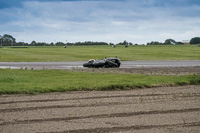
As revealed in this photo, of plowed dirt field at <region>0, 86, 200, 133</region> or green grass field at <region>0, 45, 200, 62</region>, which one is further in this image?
green grass field at <region>0, 45, 200, 62</region>

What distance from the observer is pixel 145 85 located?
68.4ft

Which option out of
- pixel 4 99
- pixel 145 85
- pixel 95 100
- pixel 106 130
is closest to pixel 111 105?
pixel 95 100

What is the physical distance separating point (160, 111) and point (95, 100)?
3.56 meters

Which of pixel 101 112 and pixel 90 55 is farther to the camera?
pixel 90 55

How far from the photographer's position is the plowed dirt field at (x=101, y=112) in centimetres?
1060

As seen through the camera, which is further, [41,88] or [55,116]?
[41,88]

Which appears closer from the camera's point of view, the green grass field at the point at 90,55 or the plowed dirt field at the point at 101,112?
the plowed dirt field at the point at 101,112

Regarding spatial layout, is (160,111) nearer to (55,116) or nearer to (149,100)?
(149,100)

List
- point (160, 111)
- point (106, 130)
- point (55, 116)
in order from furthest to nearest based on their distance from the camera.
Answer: point (160, 111), point (55, 116), point (106, 130)

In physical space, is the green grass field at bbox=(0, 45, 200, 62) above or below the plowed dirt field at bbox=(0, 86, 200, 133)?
below

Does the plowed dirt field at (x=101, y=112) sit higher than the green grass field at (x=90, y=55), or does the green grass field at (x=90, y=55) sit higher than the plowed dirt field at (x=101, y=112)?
the plowed dirt field at (x=101, y=112)

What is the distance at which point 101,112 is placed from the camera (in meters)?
12.9

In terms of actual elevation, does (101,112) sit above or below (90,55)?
above

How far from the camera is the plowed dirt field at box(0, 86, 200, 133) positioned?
34.8 feet
